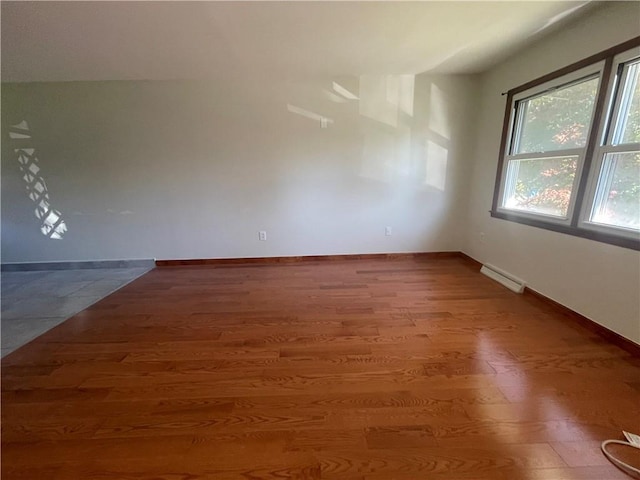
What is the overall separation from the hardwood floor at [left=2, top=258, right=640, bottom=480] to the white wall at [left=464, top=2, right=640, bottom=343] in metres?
0.25

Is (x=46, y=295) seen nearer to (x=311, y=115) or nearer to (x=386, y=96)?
(x=311, y=115)

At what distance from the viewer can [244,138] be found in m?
3.35

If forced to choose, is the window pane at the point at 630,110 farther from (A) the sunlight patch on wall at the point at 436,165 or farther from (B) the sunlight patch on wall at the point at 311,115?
(B) the sunlight patch on wall at the point at 311,115

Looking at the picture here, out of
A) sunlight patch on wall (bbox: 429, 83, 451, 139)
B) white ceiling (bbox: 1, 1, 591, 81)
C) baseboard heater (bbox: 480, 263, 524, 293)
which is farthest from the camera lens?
sunlight patch on wall (bbox: 429, 83, 451, 139)

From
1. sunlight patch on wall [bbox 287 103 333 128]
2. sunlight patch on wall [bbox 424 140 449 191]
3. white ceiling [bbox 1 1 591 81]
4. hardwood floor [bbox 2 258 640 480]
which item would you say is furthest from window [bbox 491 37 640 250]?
sunlight patch on wall [bbox 287 103 333 128]

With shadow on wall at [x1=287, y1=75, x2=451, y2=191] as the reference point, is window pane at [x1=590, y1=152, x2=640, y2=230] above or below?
below

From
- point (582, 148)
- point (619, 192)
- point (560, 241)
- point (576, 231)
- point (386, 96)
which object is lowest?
point (560, 241)

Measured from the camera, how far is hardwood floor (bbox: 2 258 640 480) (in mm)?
1076

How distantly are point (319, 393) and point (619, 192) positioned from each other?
98.8 inches

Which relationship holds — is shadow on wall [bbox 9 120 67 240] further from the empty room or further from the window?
the window

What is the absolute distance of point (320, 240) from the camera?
12.1 feet

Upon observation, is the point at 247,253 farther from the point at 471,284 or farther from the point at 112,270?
the point at 471,284

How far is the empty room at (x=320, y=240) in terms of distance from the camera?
47.6 inches

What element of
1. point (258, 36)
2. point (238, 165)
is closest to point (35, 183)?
point (238, 165)
